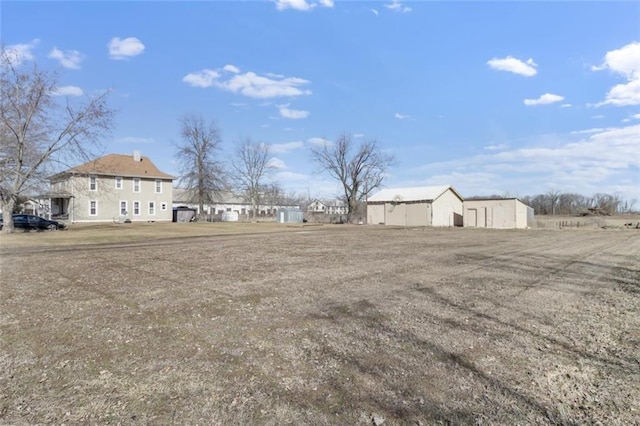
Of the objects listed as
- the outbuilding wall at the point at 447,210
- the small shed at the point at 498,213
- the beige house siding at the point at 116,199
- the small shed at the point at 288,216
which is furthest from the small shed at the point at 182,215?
the small shed at the point at 498,213

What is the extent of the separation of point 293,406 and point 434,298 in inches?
164

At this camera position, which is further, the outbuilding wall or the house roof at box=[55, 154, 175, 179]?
the outbuilding wall

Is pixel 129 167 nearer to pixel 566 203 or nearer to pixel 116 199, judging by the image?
pixel 116 199

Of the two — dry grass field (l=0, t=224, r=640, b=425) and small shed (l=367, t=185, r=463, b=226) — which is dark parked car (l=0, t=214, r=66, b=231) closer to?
dry grass field (l=0, t=224, r=640, b=425)

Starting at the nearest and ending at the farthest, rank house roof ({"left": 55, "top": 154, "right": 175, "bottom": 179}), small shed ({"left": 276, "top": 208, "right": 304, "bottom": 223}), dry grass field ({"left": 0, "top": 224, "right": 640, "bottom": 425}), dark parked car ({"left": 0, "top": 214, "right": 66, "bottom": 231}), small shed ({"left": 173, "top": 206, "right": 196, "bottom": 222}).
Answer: dry grass field ({"left": 0, "top": 224, "right": 640, "bottom": 425}), dark parked car ({"left": 0, "top": 214, "right": 66, "bottom": 231}), house roof ({"left": 55, "top": 154, "right": 175, "bottom": 179}), small shed ({"left": 173, "top": 206, "right": 196, "bottom": 222}), small shed ({"left": 276, "top": 208, "right": 304, "bottom": 223})

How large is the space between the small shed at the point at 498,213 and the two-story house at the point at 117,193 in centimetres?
3702

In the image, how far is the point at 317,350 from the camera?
4.04 metres

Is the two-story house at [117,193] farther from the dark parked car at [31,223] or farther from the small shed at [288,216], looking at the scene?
the small shed at [288,216]

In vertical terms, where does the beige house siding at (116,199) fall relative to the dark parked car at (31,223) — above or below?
above

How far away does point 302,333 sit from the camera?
4.56m

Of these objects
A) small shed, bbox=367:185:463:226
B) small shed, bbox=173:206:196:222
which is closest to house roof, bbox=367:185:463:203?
small shed, bbox=367:185:463:226

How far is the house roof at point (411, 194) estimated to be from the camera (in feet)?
142

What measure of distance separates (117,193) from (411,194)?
34310 mm

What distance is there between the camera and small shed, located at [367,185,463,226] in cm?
4247
